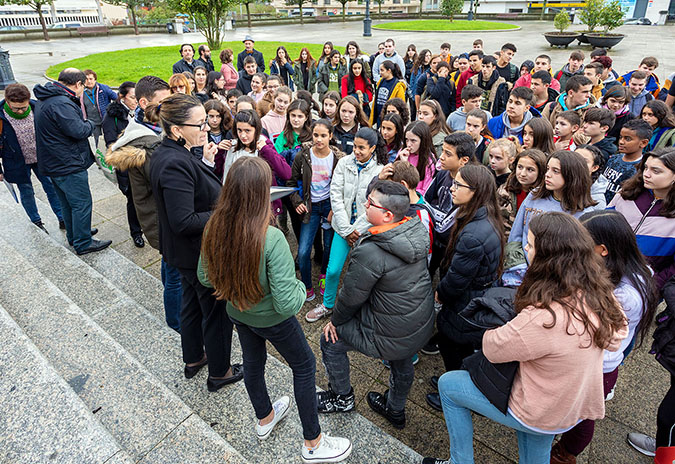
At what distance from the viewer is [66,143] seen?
4.70 m

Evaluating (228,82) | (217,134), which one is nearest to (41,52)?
(228,82)

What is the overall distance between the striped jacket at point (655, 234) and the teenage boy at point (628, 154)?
842mm

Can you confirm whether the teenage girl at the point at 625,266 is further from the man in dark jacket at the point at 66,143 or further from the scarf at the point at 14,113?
the scarf at the point at 14,113

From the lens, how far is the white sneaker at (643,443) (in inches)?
111

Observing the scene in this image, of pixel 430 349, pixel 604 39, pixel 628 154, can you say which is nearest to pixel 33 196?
pixel 430 349

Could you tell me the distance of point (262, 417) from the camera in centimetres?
269

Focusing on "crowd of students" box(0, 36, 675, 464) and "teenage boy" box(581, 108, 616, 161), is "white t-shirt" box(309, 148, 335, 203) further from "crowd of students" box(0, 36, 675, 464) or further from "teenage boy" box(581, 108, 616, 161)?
"teenage boy" box(581, 108, 616, 161)

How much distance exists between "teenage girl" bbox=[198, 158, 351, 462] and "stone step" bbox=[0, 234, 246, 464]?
505mm

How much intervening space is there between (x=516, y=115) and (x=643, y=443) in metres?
3.89

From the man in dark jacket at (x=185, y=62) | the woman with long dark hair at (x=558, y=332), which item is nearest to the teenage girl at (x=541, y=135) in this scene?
the woman with long dark hair at (x=558, y=332)

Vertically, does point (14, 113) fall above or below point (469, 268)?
above

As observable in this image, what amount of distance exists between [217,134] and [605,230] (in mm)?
4203

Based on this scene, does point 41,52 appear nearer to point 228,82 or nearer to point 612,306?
point 228,82

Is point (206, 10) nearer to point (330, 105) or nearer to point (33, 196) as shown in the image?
point (33, 196)
